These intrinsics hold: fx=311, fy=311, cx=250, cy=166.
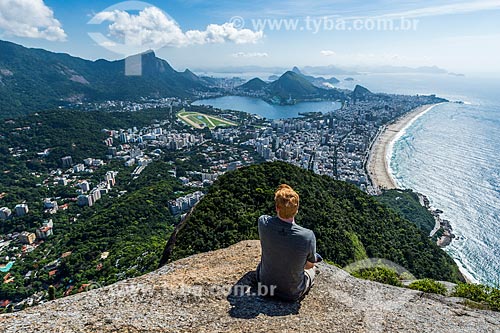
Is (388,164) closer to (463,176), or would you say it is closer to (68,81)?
(463,176)

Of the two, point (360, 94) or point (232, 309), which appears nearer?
point (232, 309)

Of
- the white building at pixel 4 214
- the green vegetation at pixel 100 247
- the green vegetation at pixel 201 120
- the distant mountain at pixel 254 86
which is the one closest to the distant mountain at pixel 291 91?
the distant mountain at pixel 254 86

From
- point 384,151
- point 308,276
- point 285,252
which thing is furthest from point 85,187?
point 384,151

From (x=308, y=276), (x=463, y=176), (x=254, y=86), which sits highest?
(x=254, y=86)

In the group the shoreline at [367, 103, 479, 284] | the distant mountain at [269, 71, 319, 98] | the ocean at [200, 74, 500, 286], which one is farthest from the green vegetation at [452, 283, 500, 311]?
the distant mountain at [269, 71, 319, 98]

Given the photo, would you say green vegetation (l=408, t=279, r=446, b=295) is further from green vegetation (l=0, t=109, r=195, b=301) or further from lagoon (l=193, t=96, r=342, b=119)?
lagoon (l=193, t=96, r=342, b=119)

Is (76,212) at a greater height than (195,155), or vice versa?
(195,155)
